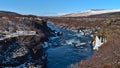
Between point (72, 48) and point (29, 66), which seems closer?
point (29, 66)

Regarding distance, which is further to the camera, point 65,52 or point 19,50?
point 65,52

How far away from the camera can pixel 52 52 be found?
38906 mm

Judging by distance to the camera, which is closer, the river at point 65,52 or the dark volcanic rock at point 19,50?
the dark volcanic rock at point 19,50

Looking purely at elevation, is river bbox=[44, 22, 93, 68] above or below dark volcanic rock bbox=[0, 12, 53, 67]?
below

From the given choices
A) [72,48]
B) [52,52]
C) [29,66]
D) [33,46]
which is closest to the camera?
[29,66]

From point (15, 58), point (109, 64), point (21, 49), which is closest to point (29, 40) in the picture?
point (21, 49)

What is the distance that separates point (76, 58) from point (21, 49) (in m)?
6.13

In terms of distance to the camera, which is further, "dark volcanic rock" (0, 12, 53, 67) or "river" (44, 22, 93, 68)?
"river" (44, 22, 93, 68)

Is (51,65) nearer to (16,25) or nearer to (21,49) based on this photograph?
(21,49)

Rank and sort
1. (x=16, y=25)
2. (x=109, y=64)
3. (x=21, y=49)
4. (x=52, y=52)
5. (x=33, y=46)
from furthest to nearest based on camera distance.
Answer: (x=16, y=25), (x=52, y=52), (x=33, y=46), (x=21, y=49), (x=109, y=64)

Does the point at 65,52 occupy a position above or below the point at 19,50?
below

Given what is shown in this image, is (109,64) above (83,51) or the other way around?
above

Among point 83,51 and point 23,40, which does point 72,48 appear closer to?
point 83,51

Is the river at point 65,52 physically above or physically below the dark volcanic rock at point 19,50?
below
